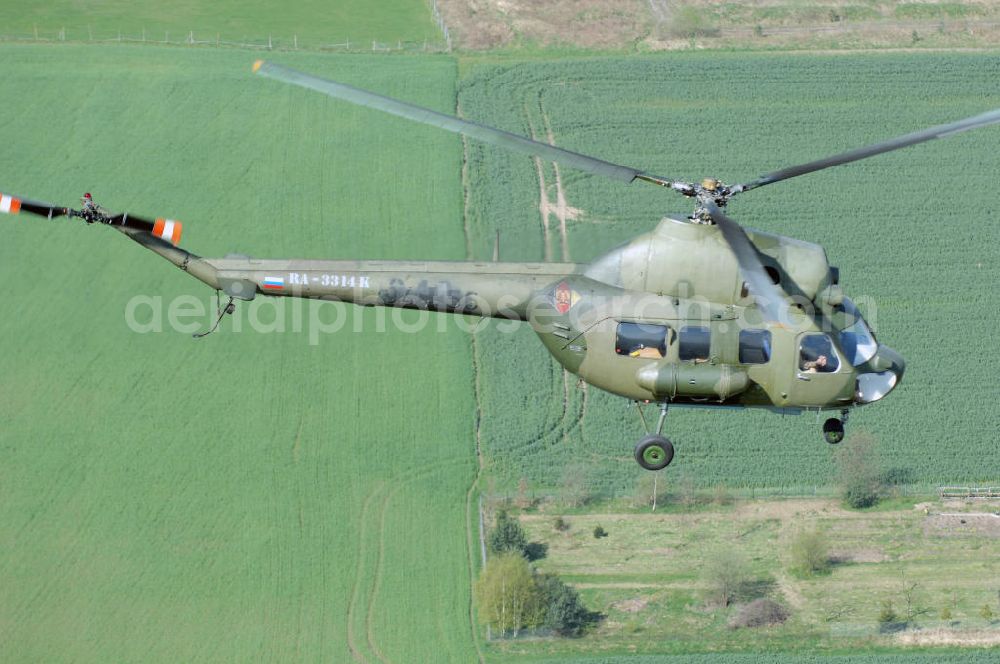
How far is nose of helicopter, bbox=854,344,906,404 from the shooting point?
2406 cm

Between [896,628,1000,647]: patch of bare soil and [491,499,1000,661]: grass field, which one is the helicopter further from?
[896,628,1000,647]: patch of bare soil

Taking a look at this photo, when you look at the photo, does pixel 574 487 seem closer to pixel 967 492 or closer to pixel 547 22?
pixel 967 492

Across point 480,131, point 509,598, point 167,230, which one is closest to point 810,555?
point 509,598

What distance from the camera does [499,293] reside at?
24734 millimetres

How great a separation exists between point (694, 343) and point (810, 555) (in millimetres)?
13030

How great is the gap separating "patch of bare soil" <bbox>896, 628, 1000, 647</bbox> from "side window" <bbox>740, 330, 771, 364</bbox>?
12.8 meters

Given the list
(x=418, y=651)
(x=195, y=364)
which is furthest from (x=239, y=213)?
(x=418, y=651)

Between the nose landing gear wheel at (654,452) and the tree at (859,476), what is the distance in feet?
46.7

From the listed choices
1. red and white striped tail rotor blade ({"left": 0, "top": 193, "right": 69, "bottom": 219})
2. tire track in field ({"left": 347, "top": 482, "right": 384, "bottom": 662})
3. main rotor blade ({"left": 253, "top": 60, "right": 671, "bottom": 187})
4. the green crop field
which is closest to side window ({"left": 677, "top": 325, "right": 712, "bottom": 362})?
main rotor blade ({"left": 253, "top": 60, "right": 671, "bottom": 187})

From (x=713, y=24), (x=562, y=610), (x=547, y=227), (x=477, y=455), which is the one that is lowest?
(x=562, y=610)

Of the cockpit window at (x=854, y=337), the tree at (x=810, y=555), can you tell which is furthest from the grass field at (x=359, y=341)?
the cockpit window at (x=854, y=337)

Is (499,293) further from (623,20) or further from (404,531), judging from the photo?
(623,20)

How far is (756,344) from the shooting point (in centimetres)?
2372

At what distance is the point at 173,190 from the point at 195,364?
8.00 metres
